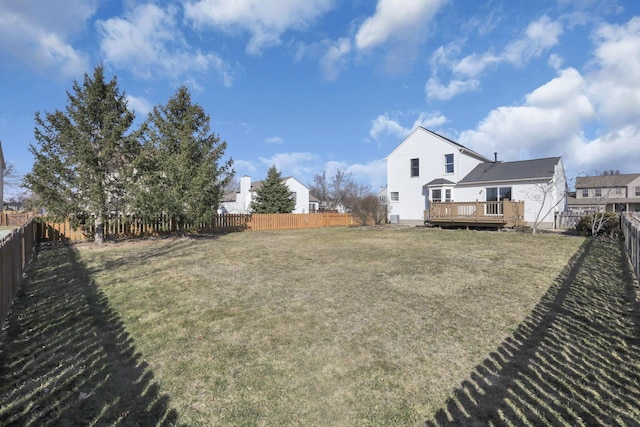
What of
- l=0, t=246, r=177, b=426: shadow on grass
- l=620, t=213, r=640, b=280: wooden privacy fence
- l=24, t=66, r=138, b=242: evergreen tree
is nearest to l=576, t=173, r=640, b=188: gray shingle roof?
l=620, t=213, r=640, b=280: wooden privacy fence

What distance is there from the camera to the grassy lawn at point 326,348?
8.98ft

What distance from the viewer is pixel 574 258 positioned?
8898mm

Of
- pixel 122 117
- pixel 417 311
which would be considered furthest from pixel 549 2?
pixel 122 117

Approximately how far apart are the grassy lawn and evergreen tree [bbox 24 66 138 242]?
20.9 feet

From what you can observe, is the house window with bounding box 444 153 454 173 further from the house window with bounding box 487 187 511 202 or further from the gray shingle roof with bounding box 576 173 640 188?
the gray shingle roof with bounding box 576 173 640 188

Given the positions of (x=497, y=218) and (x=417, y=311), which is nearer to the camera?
(x=417, y=311)

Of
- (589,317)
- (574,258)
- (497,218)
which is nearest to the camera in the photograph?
(589,317)

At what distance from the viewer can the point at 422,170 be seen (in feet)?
78.9

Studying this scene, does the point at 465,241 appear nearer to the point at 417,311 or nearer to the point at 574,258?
the point at 574,258

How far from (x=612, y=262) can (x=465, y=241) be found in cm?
479

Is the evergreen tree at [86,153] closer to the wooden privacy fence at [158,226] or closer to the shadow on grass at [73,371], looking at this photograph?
the wooden privacy fence at [158,226]

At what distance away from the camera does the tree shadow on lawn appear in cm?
265

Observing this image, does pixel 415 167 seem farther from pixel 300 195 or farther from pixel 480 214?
pixel 300 195

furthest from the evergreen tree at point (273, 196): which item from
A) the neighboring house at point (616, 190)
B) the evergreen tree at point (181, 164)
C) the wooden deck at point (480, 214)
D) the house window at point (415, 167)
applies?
the neighboring house at point (616, 190)
